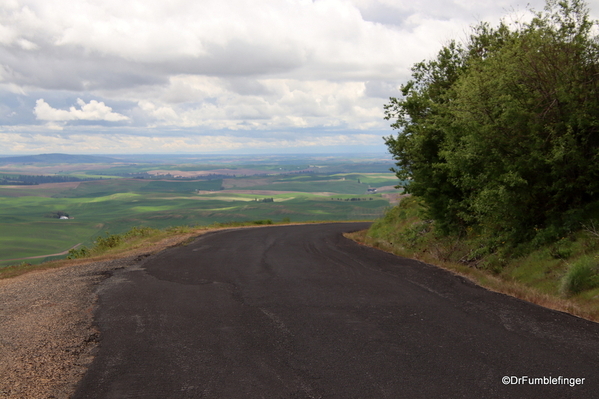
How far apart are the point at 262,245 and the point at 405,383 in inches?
667

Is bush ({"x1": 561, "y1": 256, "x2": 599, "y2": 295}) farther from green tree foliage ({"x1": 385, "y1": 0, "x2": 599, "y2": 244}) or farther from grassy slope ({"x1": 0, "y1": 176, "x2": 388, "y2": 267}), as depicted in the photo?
grassy slope ({"x1": 0, "y1": 176, "x2": 388, "y2": 267})

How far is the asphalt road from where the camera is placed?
217 inches

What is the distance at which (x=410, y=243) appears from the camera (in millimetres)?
20062

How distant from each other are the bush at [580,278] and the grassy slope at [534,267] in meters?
0.02

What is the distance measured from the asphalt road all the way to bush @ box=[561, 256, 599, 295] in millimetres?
1244

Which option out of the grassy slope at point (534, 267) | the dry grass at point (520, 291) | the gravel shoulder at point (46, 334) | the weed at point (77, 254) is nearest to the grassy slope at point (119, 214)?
the weed at point (77, 254)

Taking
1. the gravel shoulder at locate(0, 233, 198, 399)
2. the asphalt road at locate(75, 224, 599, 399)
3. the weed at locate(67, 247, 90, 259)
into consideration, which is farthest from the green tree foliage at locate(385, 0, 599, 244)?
the weed at locate(67, 247, 90, 259)

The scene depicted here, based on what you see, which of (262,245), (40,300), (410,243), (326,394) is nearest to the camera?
(326,394)

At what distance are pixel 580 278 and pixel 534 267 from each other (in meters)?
2.01

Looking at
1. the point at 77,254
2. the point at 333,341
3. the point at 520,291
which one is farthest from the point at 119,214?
the point at 333,341

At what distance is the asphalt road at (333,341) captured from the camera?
5523mm

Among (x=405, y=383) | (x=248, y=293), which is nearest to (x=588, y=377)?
(x=405, y=383)

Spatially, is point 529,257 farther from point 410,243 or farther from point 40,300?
point 40,300

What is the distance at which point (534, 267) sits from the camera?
1154cm
